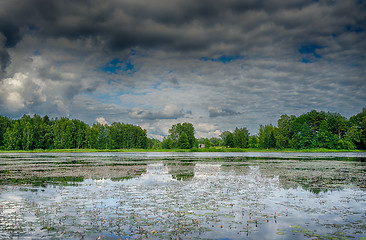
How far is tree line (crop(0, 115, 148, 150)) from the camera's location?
151m

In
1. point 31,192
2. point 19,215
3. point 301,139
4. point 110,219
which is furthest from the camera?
point 301,139

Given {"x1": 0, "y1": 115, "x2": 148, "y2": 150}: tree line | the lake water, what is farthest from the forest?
the lake water

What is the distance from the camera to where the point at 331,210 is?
46.3 feet

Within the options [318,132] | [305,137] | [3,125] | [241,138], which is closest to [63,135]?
[3,125]

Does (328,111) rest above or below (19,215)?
above

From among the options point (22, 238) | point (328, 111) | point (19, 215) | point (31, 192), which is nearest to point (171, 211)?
point (22, 238)

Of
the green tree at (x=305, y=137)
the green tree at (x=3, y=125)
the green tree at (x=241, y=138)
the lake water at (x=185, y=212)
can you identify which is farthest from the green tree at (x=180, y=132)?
the lake water at (x=185, y=212)

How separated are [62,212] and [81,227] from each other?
3361mm

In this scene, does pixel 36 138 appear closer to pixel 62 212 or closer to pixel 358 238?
pixel 62 212

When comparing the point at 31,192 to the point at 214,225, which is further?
the point at 31,192

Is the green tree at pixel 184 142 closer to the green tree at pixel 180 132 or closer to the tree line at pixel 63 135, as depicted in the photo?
the green tree at pixel 180 132

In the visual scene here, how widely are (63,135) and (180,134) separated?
7419cm

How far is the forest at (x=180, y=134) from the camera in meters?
137

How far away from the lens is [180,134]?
178125 mm
